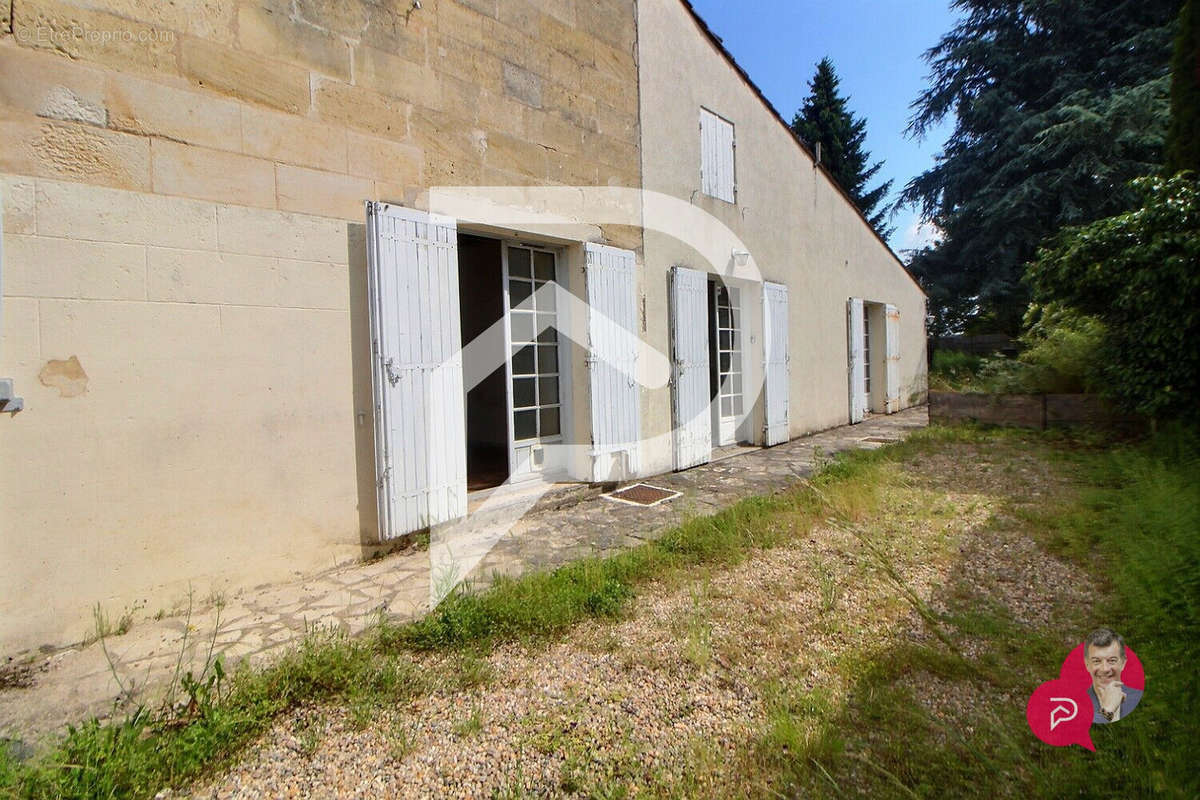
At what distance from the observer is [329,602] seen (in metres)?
2.93

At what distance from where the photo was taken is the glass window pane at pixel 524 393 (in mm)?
4663

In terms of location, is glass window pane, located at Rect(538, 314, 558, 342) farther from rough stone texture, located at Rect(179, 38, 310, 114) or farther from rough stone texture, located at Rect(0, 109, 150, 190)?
rough stone texture, located at Rect(0, 109, 150, 190)

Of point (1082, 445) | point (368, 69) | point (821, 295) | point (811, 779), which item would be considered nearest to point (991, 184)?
point (821, 295)

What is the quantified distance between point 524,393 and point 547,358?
363mm

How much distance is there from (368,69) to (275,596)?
2.93 meters

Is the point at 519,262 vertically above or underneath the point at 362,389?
above

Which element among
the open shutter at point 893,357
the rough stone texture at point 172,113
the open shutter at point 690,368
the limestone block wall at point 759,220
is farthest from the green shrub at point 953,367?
the rough stone texture at point 172,113

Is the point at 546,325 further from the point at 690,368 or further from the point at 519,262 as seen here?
the point at 690,368

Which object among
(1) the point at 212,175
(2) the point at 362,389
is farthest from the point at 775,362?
(1) the point at 212,175

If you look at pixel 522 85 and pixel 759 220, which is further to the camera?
pixel 759 220

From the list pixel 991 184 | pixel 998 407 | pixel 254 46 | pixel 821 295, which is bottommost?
pixel 998 407

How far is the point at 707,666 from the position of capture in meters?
2.27

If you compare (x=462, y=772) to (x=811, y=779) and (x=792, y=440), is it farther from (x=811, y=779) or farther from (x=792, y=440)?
(x=792, y=440)

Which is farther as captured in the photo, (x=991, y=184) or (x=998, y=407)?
(x=991, y=184)
